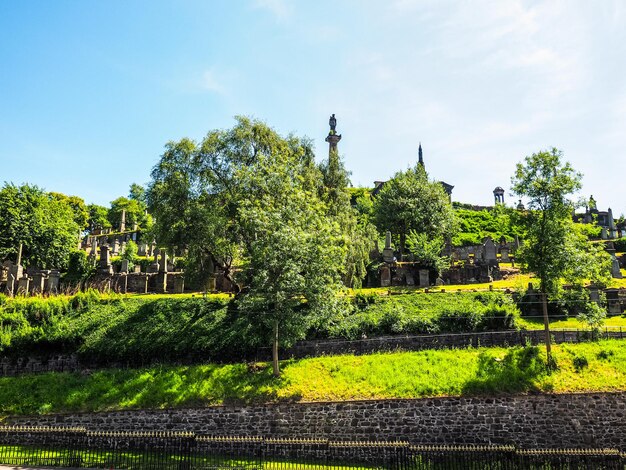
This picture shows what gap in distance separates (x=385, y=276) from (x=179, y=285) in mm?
15761

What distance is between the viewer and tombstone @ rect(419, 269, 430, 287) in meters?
36.6

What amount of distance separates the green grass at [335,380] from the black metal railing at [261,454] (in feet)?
9.34

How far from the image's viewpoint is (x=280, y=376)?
876 inches

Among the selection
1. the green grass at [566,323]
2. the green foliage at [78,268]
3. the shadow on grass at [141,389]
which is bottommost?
the shadow on grass at [141,389]

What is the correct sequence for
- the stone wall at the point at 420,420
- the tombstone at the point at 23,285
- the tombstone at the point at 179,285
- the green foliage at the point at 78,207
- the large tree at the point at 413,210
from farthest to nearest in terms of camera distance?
1. the green foliage at the point at 78,207
2. the large tree at the point at 413,210
3. the tombstone at the point at 179,285
4. the tombstone at the point at 23,285
5. the stone wall at the point at 420,420

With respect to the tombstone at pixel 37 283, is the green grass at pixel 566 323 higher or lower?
lower

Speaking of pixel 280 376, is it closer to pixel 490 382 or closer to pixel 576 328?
pixel 490 382

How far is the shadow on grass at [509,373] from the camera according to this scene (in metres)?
19.8

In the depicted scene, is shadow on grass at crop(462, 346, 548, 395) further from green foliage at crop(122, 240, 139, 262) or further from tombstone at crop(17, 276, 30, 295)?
green foliage at crop(122, 240, 139, 262)

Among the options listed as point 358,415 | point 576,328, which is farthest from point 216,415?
point 576,328

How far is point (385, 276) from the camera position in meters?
38.5

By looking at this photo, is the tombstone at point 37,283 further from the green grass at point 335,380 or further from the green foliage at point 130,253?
the green foliage at point 130,253

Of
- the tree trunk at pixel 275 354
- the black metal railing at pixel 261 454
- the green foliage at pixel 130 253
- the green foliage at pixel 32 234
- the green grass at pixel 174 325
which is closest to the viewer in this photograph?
the black metal railing at pixel 261 454

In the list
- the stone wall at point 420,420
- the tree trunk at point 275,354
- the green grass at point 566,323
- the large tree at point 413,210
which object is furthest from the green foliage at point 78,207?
the green grass at point 566,323
